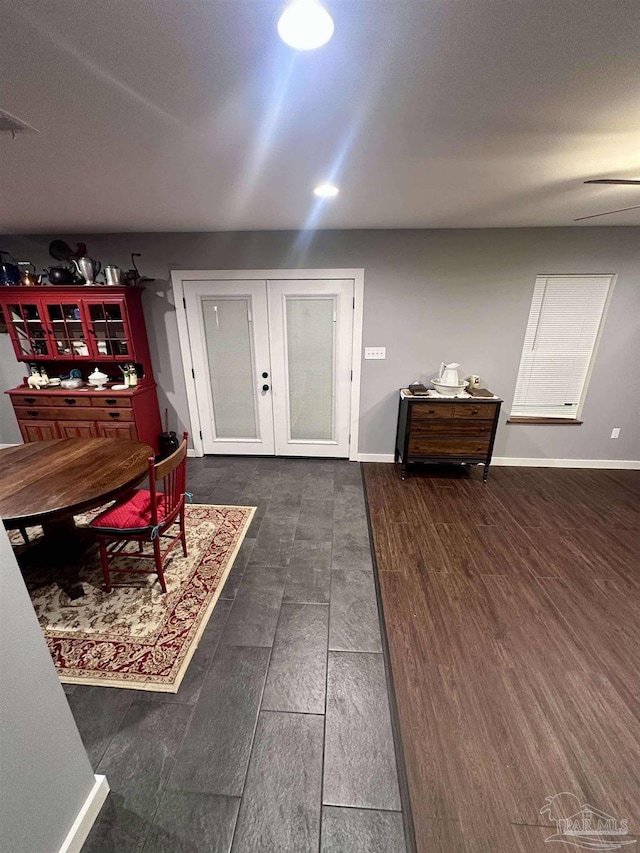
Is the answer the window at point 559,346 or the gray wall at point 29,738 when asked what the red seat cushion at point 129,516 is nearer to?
the gray wall at point 29,738

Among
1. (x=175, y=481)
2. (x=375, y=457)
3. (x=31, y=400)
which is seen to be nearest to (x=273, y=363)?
(x=375, y=457)

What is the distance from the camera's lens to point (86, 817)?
106 centimetres

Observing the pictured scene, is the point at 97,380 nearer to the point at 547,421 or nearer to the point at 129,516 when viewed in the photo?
the point at 129,516

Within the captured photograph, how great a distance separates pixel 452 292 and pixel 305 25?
8.95 feet

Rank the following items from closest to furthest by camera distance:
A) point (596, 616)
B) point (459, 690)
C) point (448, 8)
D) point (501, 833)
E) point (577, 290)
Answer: point (448, 8)
point (501, 833)
point (459, 690)
point (596, 616)
point (577, 290)

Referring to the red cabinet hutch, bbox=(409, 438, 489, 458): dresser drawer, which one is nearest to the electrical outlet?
bbox=(409, 438, 489, 458): dresser drawer

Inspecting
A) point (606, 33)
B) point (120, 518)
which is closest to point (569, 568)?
point (606, 33)

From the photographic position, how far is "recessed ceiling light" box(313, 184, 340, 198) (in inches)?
72.0

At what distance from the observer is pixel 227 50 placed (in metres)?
0.83

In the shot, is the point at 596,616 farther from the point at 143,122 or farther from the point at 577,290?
the point at 143,122

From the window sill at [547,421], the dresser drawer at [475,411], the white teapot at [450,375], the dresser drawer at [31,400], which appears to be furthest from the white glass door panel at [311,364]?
the dresser drawer at [31,400]

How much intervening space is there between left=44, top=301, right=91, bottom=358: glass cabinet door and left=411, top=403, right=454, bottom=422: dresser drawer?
324 centimetres

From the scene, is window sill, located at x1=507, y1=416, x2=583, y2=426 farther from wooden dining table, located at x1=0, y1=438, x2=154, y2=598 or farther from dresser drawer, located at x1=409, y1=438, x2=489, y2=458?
wooden dining table, located at x1=0, y1=438, x2=154, y2=598

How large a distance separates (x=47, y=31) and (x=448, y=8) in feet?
3.05
